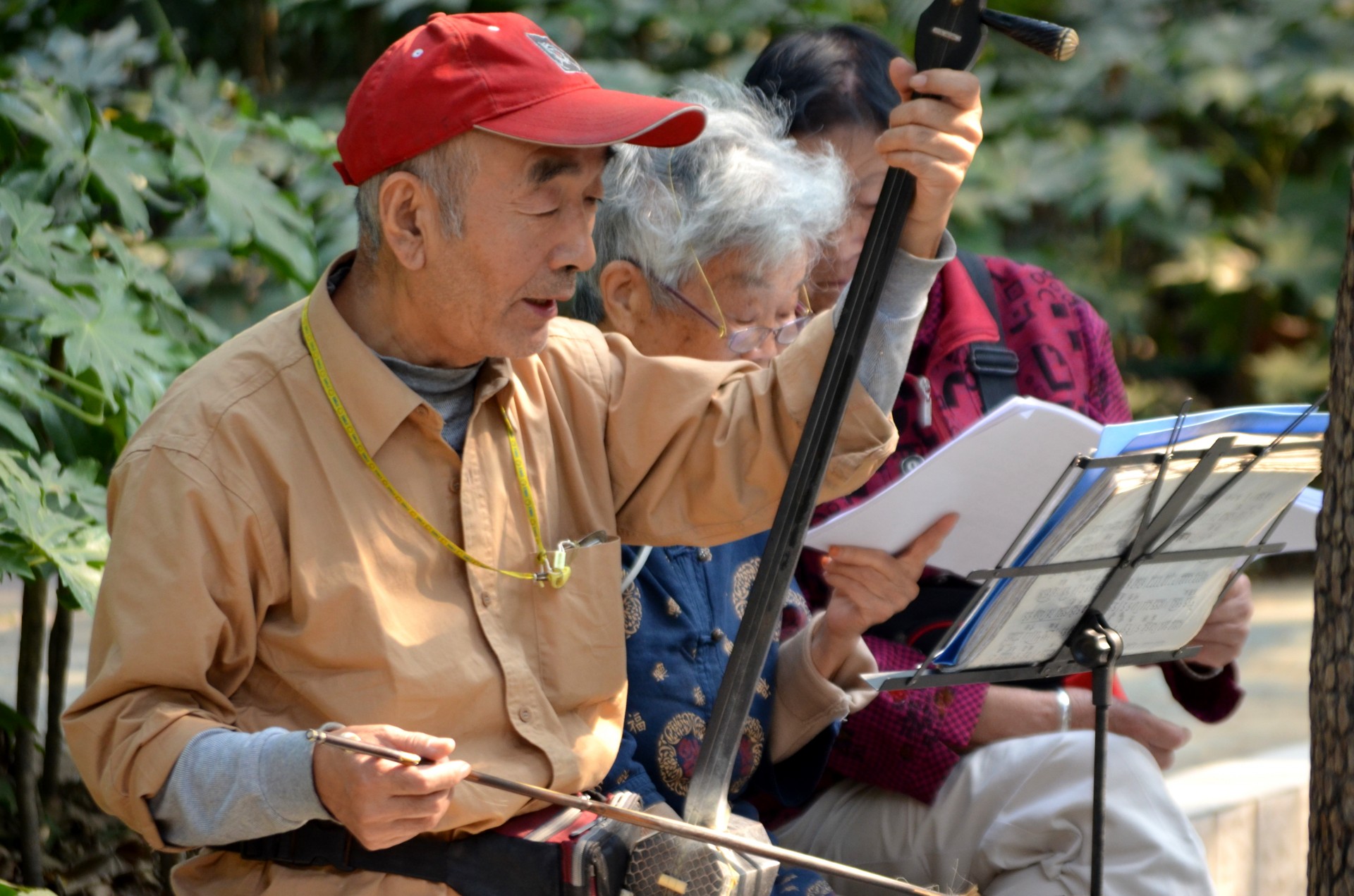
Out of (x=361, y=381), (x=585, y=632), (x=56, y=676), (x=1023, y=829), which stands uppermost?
(x=361, y=381)

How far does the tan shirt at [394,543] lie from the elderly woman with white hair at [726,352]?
223mm

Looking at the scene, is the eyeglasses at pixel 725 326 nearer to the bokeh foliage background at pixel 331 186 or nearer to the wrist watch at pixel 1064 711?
the wrist watch at pixel 1064 711

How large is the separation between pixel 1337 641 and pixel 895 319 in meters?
0.70

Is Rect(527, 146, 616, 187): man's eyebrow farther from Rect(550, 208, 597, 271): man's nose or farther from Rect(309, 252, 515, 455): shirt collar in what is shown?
Rect(309, 252, 515, 455): shirt collar

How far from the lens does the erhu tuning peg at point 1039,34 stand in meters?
1.64

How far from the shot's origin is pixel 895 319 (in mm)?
1873

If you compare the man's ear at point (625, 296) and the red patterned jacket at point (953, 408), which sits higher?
the man's ear at point (625, 296)

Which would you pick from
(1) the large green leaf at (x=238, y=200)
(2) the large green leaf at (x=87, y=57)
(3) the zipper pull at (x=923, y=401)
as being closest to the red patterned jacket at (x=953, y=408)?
(3) the zipper pull at (x=923, y=401)

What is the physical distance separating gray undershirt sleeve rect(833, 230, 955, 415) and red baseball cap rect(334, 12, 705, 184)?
1.09 ft

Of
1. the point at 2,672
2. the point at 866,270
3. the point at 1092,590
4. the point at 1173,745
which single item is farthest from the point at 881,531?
the point at 2,672

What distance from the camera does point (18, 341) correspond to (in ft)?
8.41

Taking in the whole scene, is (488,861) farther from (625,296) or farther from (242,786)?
(625,296)

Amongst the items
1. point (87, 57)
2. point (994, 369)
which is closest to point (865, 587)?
point (994, 369)

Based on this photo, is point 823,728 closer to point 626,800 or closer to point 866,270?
point 626,800
